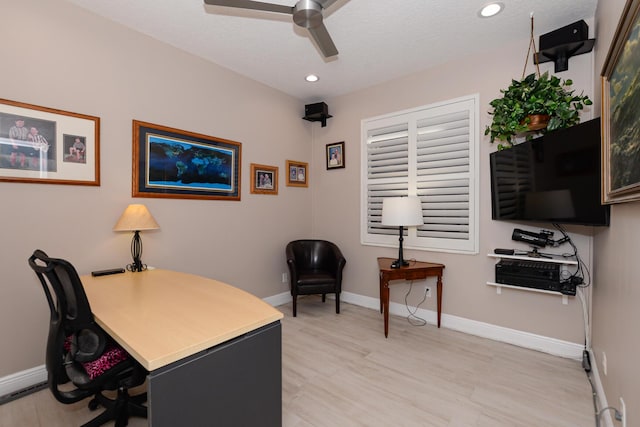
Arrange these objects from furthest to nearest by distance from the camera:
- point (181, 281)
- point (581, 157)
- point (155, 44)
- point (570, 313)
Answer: point (155, 44), point (570, 313), point (181, 281), point (581, 157)

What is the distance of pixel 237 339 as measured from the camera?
1.33 meters

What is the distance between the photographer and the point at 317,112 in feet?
13.4

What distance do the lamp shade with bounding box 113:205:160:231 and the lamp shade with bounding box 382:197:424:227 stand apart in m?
2.24

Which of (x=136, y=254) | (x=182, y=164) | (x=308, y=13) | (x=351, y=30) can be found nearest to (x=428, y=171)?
(x=351, y=30)

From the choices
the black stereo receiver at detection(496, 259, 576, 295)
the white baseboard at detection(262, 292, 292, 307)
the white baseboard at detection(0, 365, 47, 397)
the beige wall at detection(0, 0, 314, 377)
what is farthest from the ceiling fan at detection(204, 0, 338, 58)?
the white baseboard at detection(262, 292, 292, 307)

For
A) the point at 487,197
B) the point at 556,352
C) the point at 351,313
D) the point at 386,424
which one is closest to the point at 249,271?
the point at 351,313

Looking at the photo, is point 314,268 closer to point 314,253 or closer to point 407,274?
point 314,253

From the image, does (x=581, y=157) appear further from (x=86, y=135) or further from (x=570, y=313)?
(x=86, y=135)

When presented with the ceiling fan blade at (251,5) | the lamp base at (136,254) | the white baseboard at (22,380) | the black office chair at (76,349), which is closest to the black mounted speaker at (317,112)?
the ceiling fan blade at (251,5)

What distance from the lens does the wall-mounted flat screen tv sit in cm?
192

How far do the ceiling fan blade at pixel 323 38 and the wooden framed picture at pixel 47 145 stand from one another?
1.94m

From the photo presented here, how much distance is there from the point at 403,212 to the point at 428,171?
0.72 metres

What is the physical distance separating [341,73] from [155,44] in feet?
6.45

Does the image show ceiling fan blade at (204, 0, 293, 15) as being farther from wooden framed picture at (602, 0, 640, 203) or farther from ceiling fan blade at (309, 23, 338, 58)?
wooden framed picture at (602, 0, 640, 203)
